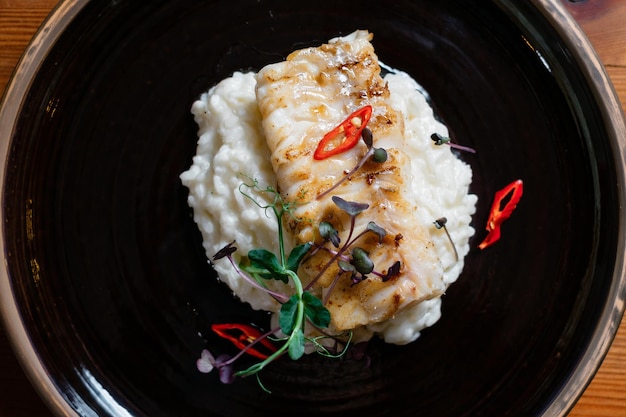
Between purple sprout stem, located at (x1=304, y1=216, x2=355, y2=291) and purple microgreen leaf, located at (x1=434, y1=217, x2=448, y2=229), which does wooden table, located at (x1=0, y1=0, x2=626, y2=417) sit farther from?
purple sprout stem, located at (x1=304, y1=216, x2=355, y2=291)

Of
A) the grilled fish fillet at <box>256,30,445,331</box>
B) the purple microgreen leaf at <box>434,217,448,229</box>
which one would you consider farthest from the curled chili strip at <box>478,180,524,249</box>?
the grilled fish fillet at <box>256,30,445,331</box>

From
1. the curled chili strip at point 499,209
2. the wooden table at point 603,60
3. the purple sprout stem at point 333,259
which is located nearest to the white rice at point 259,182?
the curled chili strip at point 499,209

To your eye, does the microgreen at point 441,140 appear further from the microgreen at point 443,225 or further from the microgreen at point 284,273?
the microgreen at point 284,273

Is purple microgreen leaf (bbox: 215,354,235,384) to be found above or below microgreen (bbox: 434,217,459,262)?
below

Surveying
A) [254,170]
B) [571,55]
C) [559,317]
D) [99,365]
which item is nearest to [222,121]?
[254,170]

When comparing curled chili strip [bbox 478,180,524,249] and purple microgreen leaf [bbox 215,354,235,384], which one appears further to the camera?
curled chili strip [bbox 478,180,524,249]

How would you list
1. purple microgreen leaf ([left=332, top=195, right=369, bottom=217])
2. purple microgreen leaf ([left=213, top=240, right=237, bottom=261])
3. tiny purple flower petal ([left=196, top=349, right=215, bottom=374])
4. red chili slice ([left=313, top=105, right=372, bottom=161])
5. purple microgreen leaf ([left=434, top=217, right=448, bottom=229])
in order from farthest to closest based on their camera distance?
tiny purple flower petal ([left=196, top=349, right=215, bottom=374]) < purple microgreen leaf ([left=434, top=217, right=448, bottom=229]) < purple microgreen leaf ([left=213, top=240, right=237, bottom=261]) < red chili slice ([left=313, top=105, right=372, bottom=161]) < purple microgreen leaf ([left=332, top=195, right=369, bottom=217])
